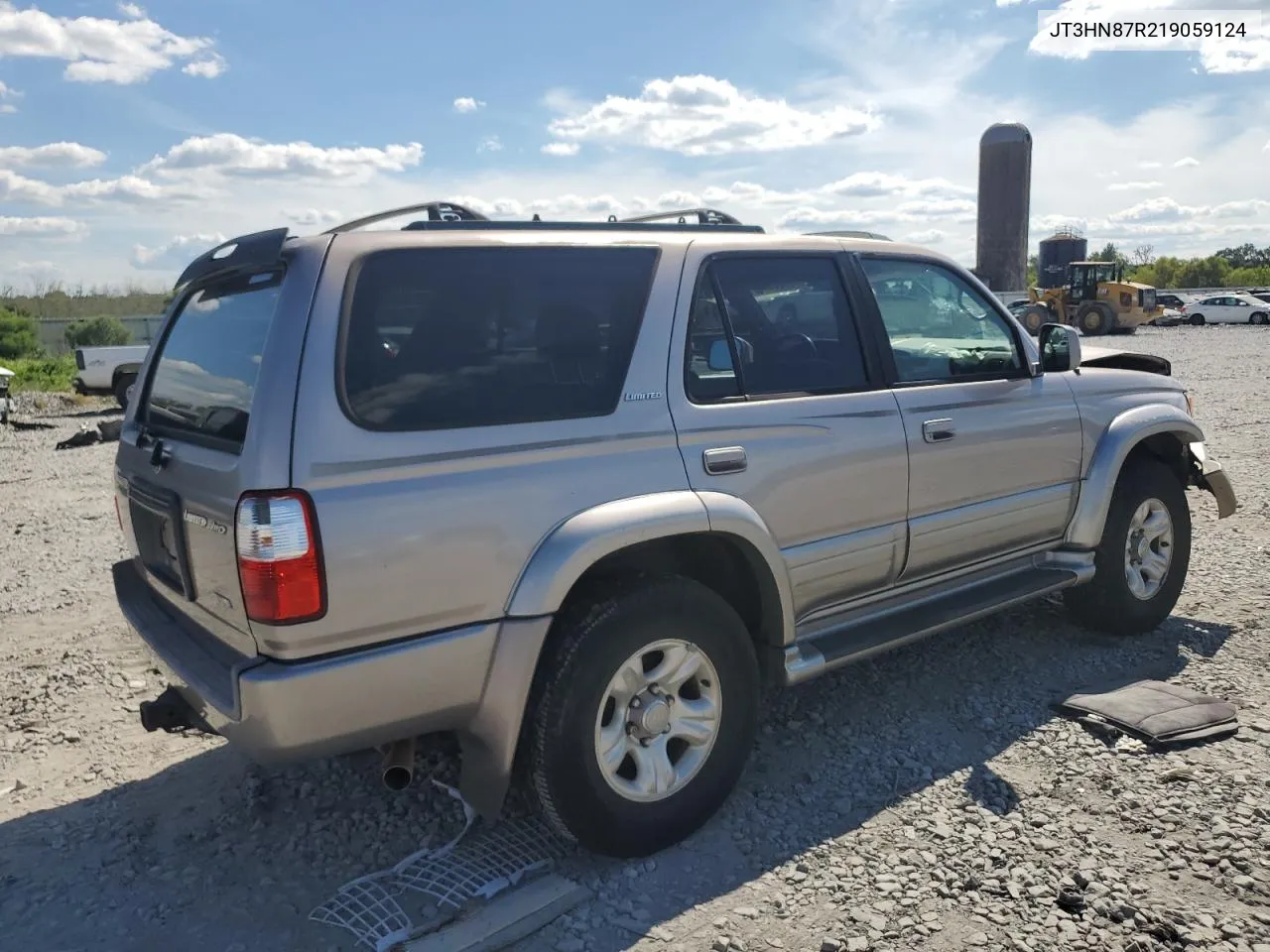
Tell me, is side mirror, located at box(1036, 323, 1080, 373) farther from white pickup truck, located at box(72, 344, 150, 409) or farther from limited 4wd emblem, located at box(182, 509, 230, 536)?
white pickup truck, located at box(72, 344, 150, 409)

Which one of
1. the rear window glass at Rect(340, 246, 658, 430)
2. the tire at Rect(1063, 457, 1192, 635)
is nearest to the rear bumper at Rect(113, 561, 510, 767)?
the rear window glass at Rect(340, 246, 658, 430)

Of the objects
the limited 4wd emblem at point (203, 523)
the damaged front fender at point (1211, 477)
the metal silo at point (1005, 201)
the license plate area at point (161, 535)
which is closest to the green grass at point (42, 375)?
the license plate area at point (161, 535)

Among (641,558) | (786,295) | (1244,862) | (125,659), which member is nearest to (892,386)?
(786,295)

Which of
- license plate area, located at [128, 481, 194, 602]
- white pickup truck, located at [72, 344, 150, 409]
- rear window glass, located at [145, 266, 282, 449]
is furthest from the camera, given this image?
white pickup truck, located at [72, 344, 150, 409]

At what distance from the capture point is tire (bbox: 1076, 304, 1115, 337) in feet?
113

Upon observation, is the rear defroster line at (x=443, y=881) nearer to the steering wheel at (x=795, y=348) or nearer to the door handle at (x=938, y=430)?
the steering wheel at (x=795, y=348)

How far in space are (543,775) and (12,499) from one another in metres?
8.83

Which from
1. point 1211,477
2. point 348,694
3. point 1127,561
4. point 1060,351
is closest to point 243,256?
point 348,694

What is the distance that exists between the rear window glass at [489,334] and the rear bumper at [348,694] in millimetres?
626

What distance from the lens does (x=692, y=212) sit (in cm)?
397

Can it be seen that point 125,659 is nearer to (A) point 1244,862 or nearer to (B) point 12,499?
(A) point 1244,862

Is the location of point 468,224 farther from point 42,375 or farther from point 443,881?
point 42,375

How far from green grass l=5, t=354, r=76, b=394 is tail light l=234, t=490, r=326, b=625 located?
21266 mm

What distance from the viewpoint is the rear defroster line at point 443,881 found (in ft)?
9.24
